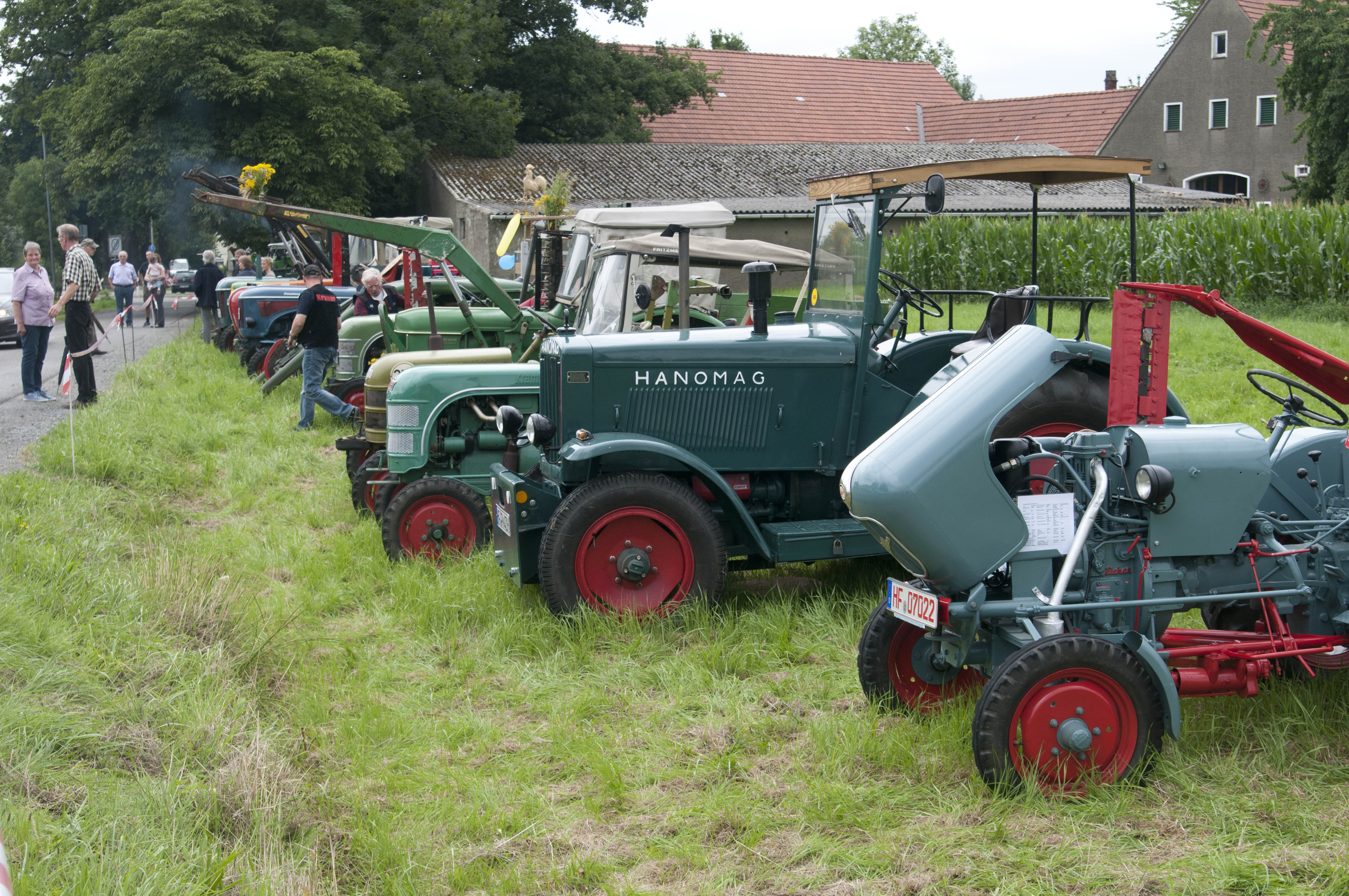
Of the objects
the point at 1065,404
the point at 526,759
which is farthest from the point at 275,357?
the point at 526,759

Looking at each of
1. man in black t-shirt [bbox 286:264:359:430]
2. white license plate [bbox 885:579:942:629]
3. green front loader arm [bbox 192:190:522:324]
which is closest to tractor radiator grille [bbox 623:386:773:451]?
white license plate [bbox 885:579:942:629]

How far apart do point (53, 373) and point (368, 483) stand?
11.6 metres

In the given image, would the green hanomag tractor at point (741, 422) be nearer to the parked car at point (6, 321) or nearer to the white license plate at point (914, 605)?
the white license plate at point (914, 605)

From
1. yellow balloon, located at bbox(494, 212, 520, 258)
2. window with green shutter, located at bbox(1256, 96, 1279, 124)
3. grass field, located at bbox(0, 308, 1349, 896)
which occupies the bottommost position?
grass field, located at bbox(0, 308, 1349, 896)

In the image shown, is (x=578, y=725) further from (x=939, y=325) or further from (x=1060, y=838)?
(x=939, y=325)

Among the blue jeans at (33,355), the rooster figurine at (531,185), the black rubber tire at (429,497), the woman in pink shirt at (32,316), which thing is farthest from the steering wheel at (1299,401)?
the rooster figurine at (531,185)

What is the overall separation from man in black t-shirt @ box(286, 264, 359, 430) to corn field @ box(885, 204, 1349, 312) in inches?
402

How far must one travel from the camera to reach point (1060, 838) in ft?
11.9

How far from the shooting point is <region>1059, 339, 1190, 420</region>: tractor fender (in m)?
5.35

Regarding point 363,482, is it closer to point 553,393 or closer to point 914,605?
point 553,393

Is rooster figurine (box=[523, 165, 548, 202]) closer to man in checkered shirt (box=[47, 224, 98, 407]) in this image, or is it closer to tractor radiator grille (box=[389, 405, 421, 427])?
man in checkered shirt (box=[47, 224, 98, 407])

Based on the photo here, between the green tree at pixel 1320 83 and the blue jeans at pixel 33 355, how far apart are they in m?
26.6

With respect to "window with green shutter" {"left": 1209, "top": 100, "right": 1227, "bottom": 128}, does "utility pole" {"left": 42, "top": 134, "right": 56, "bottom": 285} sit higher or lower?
lower

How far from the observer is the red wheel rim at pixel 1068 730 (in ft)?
12.4
